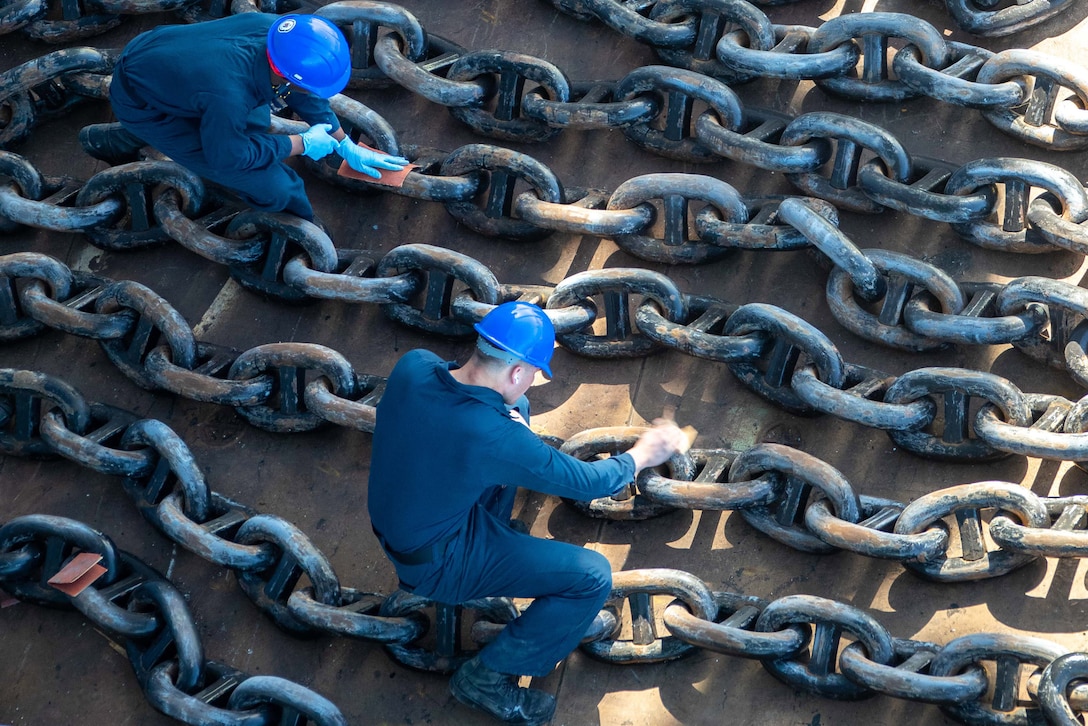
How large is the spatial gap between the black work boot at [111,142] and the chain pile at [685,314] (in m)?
0.21

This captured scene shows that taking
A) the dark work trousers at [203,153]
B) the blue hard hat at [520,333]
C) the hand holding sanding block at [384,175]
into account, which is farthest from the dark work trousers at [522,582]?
the dark work trousers at [203,153]

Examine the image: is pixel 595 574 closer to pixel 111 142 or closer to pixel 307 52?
pixel 307 52

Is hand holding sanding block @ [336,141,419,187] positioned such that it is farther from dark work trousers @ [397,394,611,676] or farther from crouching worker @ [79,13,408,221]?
dark work trousers @ [397,394,611,676]

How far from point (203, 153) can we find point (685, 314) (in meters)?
1.73

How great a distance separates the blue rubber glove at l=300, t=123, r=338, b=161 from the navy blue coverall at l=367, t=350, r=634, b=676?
107 centimetres

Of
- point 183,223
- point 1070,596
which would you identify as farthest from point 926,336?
point 183,223

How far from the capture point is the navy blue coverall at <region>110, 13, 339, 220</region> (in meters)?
4.01

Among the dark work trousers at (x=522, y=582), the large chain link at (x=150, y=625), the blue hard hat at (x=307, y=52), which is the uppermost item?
the blue hard hat at (x=307, y=52)

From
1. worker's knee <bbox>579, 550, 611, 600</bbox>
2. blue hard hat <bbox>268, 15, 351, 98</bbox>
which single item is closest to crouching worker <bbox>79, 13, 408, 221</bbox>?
blue hard hat <bbox>268, 15, 351, 98</bbox>

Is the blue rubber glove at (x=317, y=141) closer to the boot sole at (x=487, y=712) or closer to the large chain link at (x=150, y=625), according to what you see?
the large chain link at (x=150, y=625)

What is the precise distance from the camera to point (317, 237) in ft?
13.6

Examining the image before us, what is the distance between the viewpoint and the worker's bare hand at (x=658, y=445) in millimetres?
3592

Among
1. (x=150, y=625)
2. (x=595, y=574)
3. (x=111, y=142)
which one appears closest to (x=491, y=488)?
(x=595, y=574)

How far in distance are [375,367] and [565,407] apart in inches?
27.3
